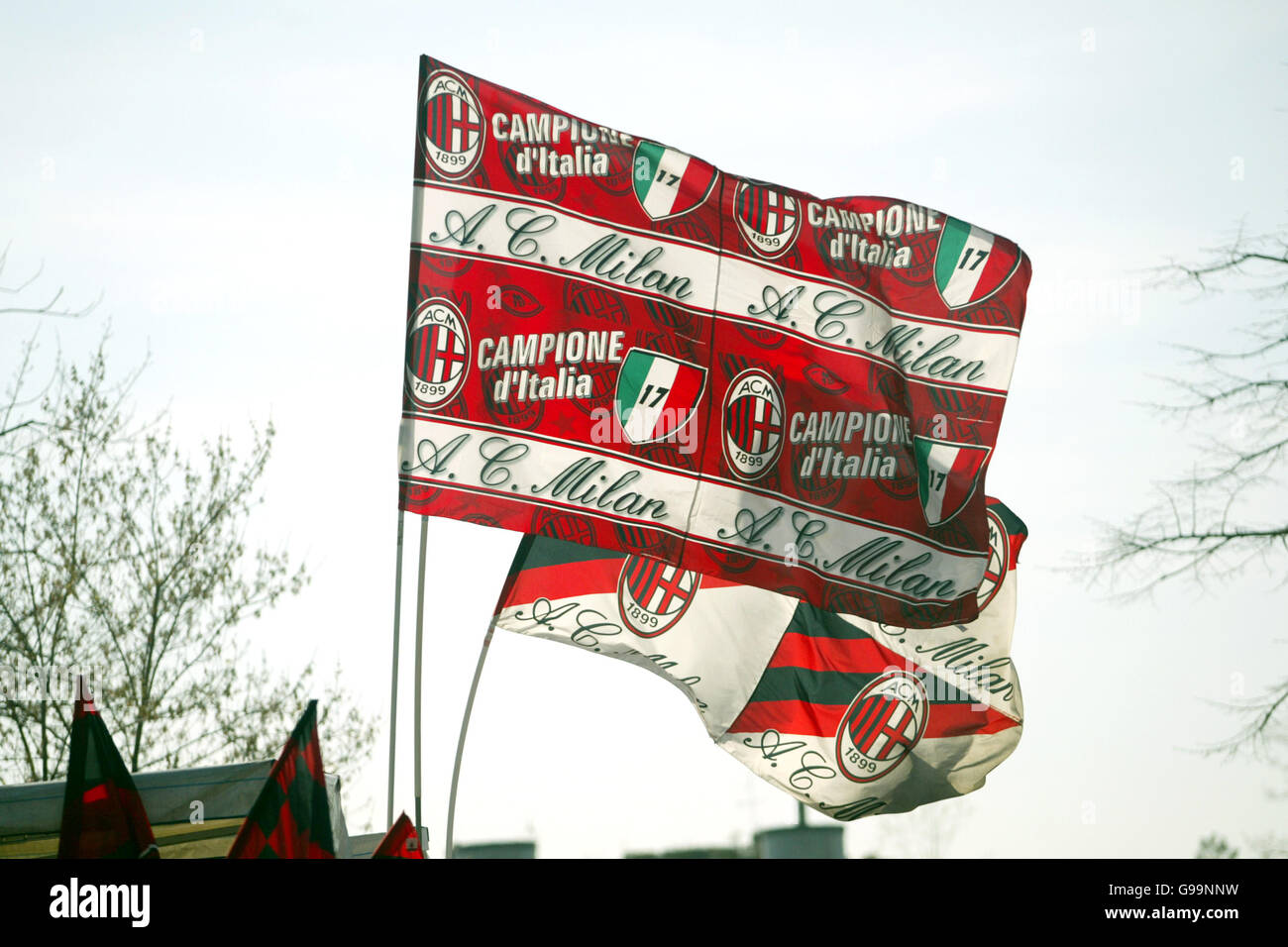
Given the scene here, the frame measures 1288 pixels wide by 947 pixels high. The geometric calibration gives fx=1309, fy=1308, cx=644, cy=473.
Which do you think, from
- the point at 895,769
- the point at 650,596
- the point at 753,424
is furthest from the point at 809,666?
the point at 753,424

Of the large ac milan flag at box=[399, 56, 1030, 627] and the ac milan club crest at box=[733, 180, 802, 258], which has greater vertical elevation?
the ac milan club crest at box=[733, 180, 802, 258]

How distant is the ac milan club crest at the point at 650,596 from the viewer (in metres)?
11.0

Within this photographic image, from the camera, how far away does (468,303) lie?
987 centimetres

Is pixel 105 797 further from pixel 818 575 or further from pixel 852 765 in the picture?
pixel 852 765

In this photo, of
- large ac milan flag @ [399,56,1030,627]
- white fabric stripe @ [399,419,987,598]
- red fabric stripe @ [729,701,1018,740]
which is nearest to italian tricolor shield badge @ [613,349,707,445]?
large ac milan flag @ [399,56,1030,627]

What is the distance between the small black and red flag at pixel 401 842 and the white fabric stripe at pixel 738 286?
4977 mm

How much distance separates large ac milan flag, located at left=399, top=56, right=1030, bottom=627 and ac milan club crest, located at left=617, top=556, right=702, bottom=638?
0.71 m

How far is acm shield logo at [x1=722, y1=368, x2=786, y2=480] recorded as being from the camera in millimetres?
10938

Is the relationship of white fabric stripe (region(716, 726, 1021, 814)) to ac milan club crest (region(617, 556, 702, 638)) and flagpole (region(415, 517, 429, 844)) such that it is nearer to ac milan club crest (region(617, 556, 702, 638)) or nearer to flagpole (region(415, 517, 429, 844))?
ac milan club crest (region(617, 556, 702, 638))

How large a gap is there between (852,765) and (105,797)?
24.9ft

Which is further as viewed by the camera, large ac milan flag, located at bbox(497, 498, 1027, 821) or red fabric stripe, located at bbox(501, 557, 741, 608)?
large ac milan flag, located at bbox(497, 498, 1027, 821)

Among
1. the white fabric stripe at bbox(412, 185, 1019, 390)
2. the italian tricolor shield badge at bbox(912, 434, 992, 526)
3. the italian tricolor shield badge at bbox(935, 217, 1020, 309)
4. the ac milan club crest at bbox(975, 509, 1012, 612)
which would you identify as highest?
the italian tricolor shield badge at bbox(935, 217, 1020, 309)

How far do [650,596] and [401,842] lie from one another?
17.0 ft
